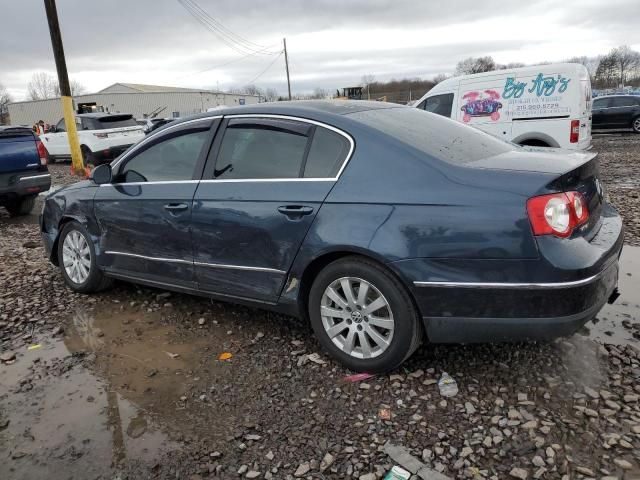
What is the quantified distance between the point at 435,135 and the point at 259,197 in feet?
3.89

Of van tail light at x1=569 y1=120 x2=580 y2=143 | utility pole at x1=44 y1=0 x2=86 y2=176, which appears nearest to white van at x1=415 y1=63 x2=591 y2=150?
van tail light at x1=569 y1=120 x2=580 y2=143

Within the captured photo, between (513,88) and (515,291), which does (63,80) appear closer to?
(513,88)

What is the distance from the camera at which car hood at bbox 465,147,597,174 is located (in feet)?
9.04

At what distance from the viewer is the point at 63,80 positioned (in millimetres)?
13422

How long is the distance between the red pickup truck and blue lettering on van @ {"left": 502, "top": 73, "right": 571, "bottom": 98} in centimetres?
838

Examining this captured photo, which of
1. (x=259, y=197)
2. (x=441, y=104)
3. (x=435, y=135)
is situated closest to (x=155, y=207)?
(x=259, y=197)

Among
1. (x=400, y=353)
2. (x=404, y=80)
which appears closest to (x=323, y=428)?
(x=400, y=353)

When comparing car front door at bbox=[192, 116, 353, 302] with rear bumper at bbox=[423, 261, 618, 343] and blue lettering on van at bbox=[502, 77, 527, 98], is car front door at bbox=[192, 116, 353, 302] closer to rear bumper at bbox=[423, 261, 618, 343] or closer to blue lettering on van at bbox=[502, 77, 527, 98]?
rear bumper at bbox=[423, 261, 618, 343]

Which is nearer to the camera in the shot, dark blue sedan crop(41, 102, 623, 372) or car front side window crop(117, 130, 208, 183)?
dark blue sedan crop(41, 102, 623, 372)

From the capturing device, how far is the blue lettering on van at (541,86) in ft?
30.0

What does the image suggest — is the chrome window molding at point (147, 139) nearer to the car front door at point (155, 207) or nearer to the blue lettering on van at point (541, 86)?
the car front door at point (155, 207)

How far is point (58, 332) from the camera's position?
4.03 meters

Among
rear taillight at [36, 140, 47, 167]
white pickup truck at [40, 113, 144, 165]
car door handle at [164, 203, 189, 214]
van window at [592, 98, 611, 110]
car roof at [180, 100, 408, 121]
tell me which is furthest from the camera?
van window at [592, 98, 611, 110]

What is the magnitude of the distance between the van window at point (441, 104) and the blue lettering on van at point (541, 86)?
1269mm
